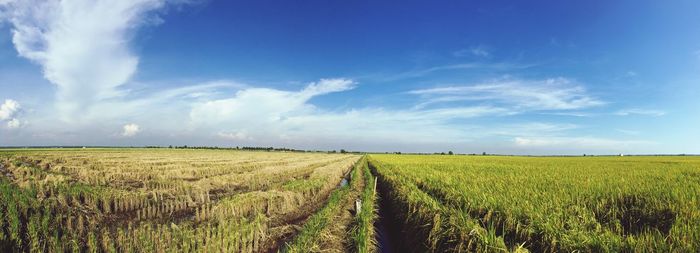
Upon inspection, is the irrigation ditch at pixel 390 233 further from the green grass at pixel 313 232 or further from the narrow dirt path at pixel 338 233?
the green grass at pixel 313 232

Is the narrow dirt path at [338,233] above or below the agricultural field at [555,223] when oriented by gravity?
below

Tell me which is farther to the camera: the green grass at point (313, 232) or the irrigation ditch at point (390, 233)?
the irrigation ditch at point (390, 233)

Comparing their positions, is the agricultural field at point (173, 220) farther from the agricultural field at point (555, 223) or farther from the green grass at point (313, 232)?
the agricultural field at point (555, 223)

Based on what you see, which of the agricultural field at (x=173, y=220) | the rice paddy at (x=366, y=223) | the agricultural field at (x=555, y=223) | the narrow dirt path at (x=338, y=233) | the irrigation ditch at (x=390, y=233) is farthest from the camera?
the irrigation ditch at (x=390, y=233)

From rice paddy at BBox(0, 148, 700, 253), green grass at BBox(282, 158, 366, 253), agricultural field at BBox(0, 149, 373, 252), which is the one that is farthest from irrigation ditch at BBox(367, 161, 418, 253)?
green grass at BBox(282, 158, 366, 253)

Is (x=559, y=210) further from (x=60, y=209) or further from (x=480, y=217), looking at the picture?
(x=60, y=209)

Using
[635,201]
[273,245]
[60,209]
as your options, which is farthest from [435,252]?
[60,209]

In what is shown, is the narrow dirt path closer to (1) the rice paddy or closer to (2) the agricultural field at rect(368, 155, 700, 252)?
(1) the rice paddy

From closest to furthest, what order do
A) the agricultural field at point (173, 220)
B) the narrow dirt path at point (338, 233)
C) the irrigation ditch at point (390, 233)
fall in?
the agricultural field at point (173, 220), the narrow dirt path at point (338, 233), the irrigation ditch at point (390, 233)

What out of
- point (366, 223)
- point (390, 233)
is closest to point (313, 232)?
point (366, 223)

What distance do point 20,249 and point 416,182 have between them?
11.7 metres

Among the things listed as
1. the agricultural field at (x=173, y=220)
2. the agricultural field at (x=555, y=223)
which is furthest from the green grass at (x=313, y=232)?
the agricultural field at (x=555, y=223)

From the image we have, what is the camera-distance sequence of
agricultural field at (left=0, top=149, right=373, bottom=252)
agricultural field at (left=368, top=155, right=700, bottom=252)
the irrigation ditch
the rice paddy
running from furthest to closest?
the irrigation ditch < agricultural field at (left=0, top=149, right=373, bottom=252) < the rice paddy < agricultural field at (left=368, top=155, right=700, bottom=252)

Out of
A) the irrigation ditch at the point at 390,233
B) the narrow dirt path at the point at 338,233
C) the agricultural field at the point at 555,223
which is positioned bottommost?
the irrigation ditch at the point at 390,233
